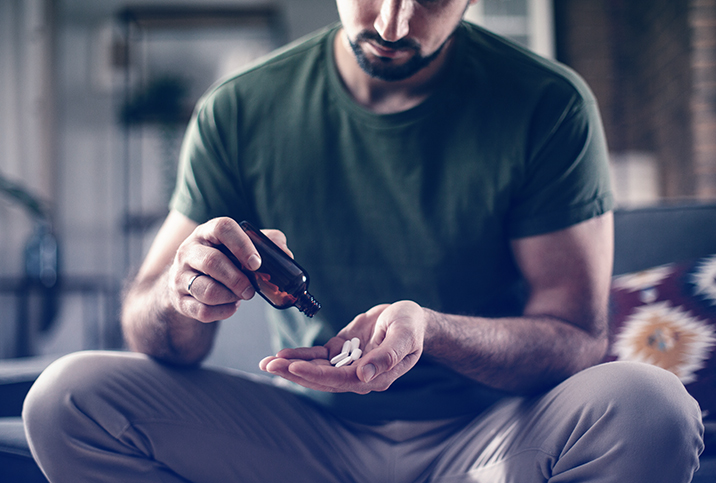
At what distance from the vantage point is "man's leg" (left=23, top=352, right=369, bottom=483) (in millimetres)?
650

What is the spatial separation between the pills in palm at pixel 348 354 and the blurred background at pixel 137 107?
76.7 inches

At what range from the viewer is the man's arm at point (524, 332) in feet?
1.78

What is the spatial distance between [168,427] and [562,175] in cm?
69

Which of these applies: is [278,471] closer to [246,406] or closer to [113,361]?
[246,406]

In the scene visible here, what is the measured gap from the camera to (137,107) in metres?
2.71

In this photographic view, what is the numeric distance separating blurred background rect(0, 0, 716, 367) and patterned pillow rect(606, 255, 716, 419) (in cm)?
135

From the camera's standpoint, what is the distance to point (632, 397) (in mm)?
560

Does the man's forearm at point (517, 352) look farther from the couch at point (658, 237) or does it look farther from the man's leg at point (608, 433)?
the couch at point (658, 237)

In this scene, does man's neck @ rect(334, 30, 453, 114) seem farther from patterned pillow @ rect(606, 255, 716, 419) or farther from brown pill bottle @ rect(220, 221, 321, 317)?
patterned pillow @ rect(606, 255, 716, 419)

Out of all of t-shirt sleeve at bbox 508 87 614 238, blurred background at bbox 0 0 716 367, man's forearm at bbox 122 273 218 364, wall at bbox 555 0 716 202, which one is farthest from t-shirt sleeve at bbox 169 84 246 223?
wall at bbox 555 0 716 202

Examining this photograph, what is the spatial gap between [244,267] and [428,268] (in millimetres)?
339

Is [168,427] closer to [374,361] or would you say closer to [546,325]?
[374,361]

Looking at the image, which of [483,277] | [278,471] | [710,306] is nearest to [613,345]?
[710,306]

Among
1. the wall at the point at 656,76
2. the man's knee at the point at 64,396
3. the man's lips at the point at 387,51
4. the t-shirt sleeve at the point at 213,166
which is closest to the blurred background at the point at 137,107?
the wall at the point at 656,76
